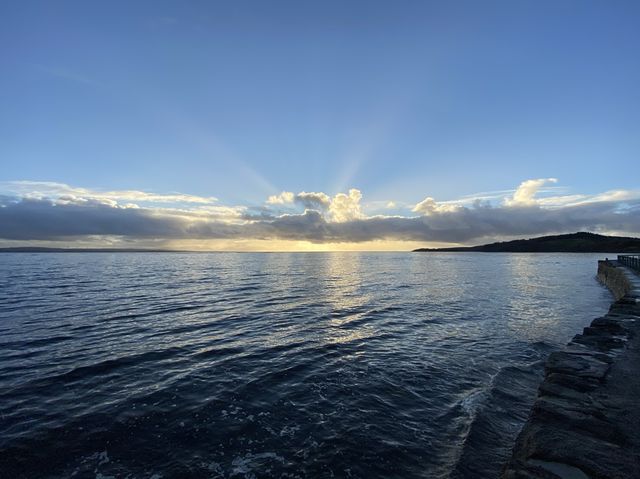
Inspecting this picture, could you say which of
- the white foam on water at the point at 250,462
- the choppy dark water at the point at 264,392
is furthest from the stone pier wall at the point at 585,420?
the white foam on water at the point at 250,462

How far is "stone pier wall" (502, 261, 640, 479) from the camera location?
7.41m

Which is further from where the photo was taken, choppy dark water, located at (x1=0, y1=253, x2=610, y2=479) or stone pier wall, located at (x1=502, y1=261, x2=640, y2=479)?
choppy dark water, located at (x1=0, y1=253, x2=610, y2=479)

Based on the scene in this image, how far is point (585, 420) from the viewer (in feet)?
30.8

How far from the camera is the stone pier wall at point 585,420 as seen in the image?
24.3 feet

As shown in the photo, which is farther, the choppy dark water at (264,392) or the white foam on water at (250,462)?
the choppy dark water at (264,392)

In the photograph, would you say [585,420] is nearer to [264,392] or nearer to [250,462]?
[250,462]

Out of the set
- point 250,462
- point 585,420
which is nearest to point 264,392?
point 250,462

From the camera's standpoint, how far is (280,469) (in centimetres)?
982

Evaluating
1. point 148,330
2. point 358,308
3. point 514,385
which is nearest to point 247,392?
point 514,385

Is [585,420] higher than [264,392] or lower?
higher

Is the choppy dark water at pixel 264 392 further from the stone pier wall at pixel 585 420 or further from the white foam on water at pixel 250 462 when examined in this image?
the stone pier wall at pixel 585 420

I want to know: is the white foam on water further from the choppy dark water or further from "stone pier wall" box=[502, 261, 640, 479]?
"stone pier wall" box=[502, 261, 640, 479]

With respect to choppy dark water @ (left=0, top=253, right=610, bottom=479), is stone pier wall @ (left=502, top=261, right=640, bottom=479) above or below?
above

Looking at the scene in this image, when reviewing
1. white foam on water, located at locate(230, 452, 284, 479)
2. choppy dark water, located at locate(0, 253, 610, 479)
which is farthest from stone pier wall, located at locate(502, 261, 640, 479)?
white foam on water, located at locate(230, 452, 284, 479)
